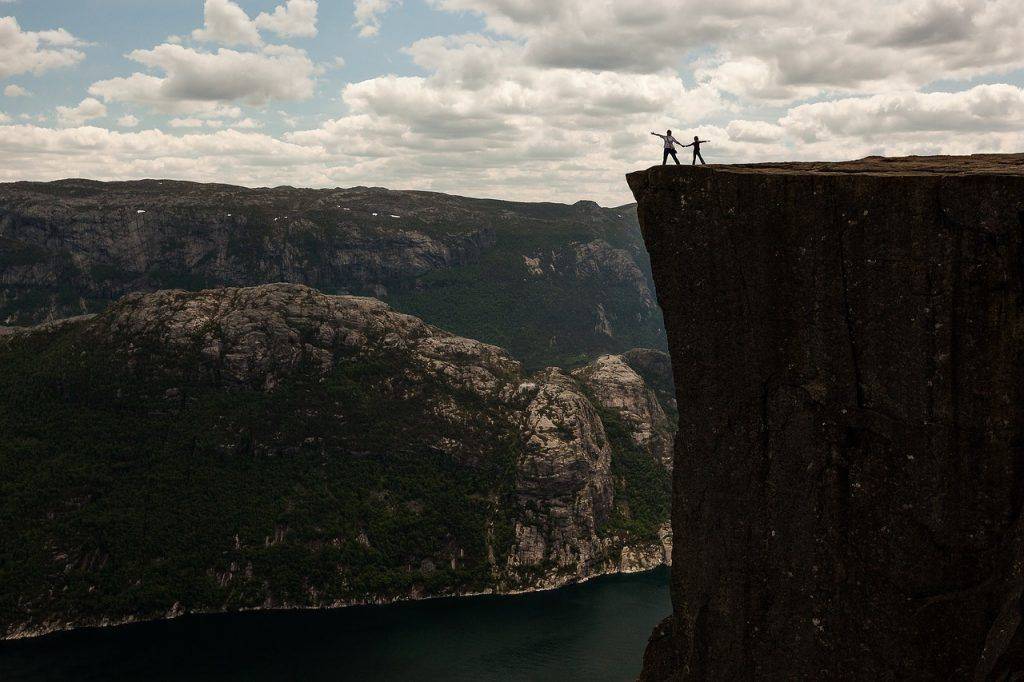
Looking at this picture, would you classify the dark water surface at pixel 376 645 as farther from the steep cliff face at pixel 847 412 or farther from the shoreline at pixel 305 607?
the steep cliff face at pixel 847 412

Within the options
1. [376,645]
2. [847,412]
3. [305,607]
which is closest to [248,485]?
[305,607]

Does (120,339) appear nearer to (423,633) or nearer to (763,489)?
(423,633)

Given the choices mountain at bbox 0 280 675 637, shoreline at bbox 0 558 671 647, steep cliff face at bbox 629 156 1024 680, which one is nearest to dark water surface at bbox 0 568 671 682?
shoreline at bbox 0 558 671 647

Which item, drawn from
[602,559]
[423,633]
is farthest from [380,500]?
[602,559]

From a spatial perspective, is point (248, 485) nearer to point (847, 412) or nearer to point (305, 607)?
point (305, 607)

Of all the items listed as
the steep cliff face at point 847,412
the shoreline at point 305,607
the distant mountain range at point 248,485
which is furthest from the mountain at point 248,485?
the steep cliff face at point 847,412

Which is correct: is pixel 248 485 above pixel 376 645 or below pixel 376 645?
above
